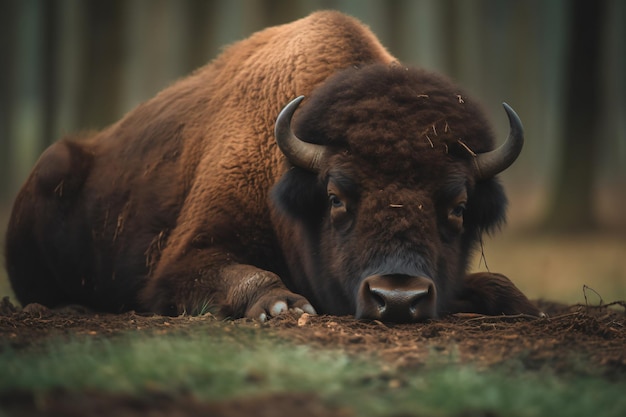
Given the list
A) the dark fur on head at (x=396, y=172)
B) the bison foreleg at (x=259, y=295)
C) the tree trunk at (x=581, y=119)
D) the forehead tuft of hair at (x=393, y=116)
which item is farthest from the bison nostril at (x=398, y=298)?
the tree trunk at (x=581, y=119)

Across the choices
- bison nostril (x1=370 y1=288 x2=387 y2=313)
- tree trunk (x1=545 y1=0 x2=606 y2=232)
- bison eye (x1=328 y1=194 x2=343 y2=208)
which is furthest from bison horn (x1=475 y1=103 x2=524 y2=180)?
tree trunk (x1=545 y1=0 x2=606 y2=232)

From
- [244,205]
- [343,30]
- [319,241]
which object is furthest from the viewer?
[343,30]

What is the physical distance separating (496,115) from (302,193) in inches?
1201

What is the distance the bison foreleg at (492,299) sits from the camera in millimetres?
→ 5395

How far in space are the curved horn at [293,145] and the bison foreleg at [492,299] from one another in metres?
1.33

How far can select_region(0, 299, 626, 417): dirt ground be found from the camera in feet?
8.63

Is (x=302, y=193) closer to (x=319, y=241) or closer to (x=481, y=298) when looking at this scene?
(x=319, y=241)

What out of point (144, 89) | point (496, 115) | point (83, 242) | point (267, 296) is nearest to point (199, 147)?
point (83, 242)

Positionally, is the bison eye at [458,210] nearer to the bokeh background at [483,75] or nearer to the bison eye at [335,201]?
the bison eye at [335,201]

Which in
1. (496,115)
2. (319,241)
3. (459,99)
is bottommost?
(496,115)

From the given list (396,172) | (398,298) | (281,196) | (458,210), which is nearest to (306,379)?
(398,298)

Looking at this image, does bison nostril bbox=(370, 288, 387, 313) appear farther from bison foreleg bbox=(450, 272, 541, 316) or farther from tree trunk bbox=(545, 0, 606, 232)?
tree trunk bbox=(545, 0, 606, 232)

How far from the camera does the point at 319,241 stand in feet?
17.0

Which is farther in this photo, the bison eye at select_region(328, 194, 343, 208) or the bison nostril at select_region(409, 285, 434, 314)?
the bison eye at select_region(328, 194, 343, 208)
